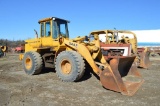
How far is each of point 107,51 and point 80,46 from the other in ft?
9.78

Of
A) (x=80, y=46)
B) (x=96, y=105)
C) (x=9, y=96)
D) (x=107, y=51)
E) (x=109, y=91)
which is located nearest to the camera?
(x=96, y=105)

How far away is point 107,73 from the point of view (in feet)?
22.1

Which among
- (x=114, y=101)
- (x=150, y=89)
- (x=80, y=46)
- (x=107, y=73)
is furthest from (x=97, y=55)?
(x=114, y=101)

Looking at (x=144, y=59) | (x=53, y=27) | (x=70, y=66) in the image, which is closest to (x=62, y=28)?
(x=53, y=27)

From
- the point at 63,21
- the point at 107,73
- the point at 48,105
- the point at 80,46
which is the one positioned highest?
the point at 63,21

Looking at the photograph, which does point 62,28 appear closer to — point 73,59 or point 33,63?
point 33,63

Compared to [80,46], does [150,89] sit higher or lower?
lower

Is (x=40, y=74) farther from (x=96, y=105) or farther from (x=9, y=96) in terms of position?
(x=96, y=105)

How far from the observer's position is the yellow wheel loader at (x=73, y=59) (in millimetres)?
6797

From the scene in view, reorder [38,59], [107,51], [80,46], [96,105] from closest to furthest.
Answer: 1. [96,105]
2. [80,46]
3. [38,59]
4. [107,51]

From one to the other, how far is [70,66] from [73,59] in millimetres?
432

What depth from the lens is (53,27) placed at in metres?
9.49

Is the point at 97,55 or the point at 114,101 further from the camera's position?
the point at 97,55

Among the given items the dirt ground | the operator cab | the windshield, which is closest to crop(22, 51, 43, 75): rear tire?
the operator cab
